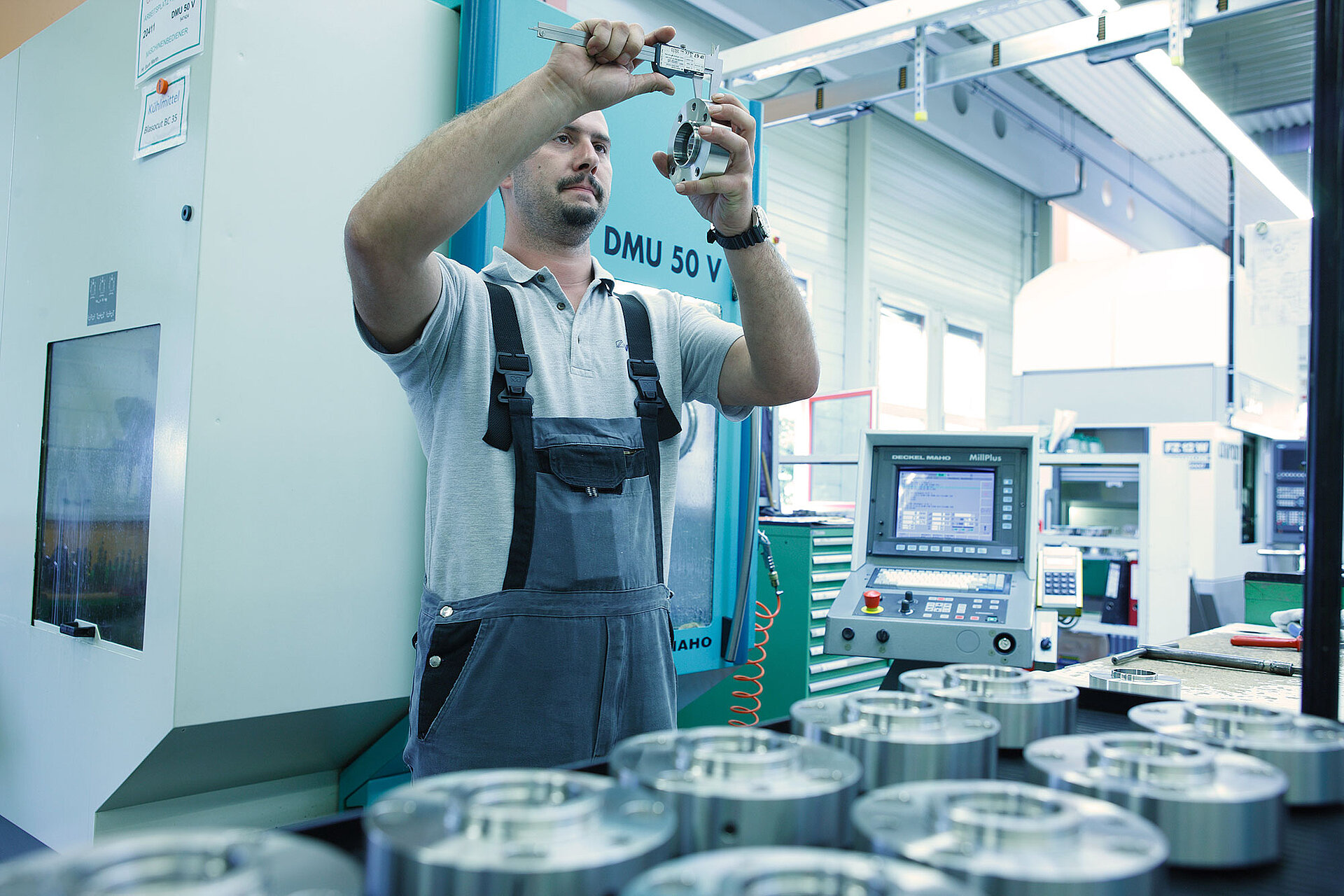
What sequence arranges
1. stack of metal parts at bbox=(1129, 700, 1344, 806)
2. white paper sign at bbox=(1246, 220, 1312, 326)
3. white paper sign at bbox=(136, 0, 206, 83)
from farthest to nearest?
white paper sign at bbox=(1246, 220, 1312, 326), white paper sign at bbox=(136, 0, 206, 83), stack of metal parts at bbox=(1129, 700, 1344, 806)

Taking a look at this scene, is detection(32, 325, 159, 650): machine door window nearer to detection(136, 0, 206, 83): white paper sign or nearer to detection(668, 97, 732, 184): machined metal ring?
detection(136, 0, 206, 83): white paper sign

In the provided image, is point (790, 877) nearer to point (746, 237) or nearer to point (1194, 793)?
point (1194, 793)

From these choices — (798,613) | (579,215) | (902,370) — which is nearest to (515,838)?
(579,215)

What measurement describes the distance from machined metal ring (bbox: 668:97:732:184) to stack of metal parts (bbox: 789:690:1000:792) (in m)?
0.79

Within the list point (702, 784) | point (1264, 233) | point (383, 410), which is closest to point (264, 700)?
point (383, 410)

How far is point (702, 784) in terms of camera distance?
1.52ft

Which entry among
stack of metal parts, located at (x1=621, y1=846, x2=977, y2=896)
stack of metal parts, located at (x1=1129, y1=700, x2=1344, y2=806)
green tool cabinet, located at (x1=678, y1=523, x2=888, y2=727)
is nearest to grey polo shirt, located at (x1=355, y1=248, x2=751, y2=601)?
stack of metal parts, located at (x1=1129, y1=700, x2=1344, y2=806)

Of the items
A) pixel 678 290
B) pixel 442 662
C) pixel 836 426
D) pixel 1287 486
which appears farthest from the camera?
pixel 836 426

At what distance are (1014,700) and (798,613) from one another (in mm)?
2559

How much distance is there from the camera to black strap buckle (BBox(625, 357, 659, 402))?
1556 mm

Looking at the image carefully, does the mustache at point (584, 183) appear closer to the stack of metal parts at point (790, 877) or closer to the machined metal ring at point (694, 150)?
the machined metal ring at point (694, 150)

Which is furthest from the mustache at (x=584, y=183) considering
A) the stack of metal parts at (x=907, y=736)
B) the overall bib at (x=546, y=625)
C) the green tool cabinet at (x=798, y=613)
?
the green tool cabinet at (x=798, y=613)

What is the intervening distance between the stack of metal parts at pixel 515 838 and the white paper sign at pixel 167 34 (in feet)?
5.64

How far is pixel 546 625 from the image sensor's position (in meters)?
1.40
